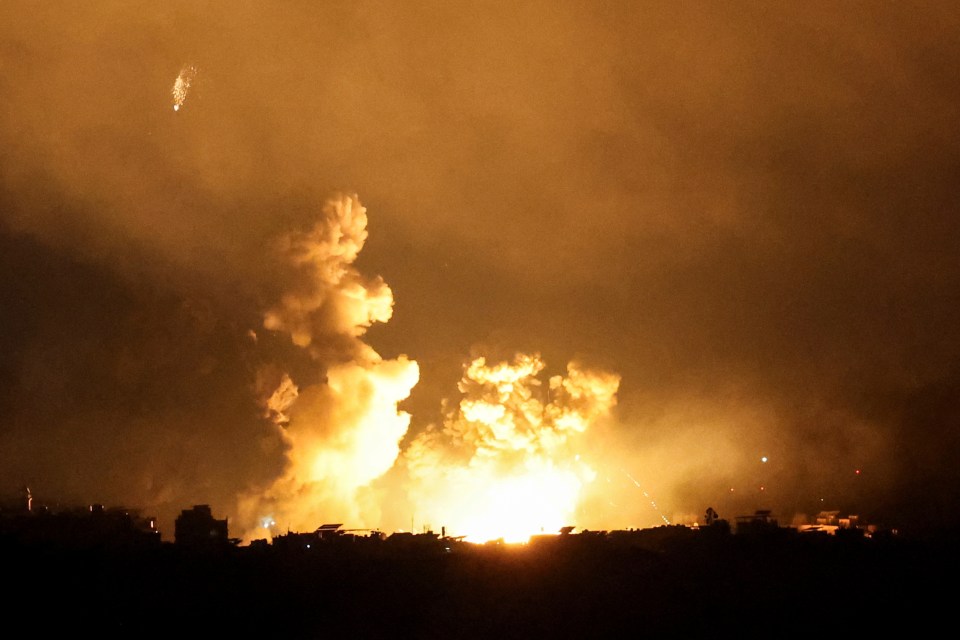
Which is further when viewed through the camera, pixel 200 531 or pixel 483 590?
pixel 200 531

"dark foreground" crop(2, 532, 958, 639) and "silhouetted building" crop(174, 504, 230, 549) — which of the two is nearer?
"dark foreground" crop(2, 532, 958, 639)

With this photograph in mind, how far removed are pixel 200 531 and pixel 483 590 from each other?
12980 mm

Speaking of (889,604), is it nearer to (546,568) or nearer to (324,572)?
(546,568)

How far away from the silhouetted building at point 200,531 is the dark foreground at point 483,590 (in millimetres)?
991

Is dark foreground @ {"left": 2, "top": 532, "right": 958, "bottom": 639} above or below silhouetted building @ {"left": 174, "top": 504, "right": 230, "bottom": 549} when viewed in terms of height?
below

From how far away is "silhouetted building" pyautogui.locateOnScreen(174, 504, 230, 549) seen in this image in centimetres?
4768

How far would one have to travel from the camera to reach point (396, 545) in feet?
166

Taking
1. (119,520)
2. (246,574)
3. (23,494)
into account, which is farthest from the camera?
(23,494)

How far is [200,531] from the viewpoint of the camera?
49312 millimetres

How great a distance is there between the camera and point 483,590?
44875mm

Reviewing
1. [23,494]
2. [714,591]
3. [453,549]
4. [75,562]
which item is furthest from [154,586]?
[23,494]

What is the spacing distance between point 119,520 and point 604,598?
21893 mm

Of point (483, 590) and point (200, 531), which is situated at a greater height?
point (200, 531)

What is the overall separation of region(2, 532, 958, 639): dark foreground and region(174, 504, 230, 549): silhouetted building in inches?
39.0
